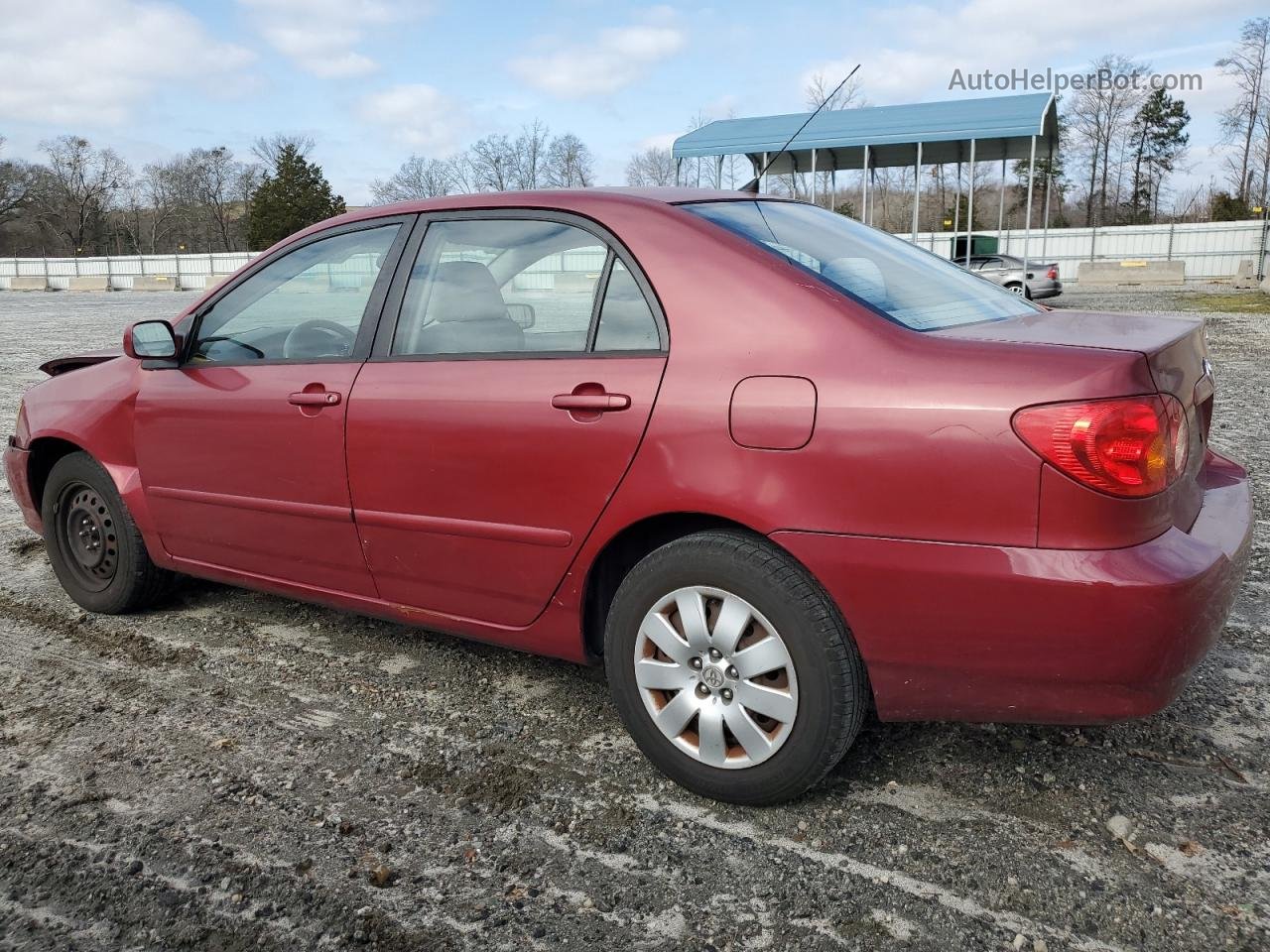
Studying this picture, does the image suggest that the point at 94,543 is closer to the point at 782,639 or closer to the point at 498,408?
the point at 498,408

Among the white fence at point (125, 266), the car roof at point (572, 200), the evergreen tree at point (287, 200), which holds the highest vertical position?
the evergreen tree at point (287, 200)

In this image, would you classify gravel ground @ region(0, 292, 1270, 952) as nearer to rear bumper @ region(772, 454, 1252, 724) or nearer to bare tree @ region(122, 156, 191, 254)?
rear bumper @ region(772, 454, 1252, 724)

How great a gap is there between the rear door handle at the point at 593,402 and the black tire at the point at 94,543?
216 centimetres

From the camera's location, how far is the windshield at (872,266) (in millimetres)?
2680

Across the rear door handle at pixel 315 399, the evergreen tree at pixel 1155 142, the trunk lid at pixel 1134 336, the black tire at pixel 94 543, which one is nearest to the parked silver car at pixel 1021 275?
the trunk lid at pixel 1134 336

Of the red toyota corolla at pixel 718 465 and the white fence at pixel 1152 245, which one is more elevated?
the white fence at pixel 1152 245

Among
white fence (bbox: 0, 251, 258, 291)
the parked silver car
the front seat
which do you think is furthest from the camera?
white fence (bbox: 0, 251, 258, 291)

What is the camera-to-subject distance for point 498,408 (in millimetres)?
2891

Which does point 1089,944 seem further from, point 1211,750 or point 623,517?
point 623,517

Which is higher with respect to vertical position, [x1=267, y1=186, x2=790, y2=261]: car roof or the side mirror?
[x1=267, y1=186, x2=790, y2=261]: car roof

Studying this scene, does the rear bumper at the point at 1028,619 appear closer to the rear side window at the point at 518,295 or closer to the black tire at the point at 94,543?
the rear side window at the point at 518,295

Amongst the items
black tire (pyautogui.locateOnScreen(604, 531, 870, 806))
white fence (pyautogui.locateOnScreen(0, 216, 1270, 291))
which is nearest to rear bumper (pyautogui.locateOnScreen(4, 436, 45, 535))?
black tire (pyautogui.locateOnScreen(604, 531, 870, 806))

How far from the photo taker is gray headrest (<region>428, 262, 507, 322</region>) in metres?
3.13

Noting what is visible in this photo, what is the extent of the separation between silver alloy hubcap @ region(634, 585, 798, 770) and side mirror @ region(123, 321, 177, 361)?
84.6 inches
